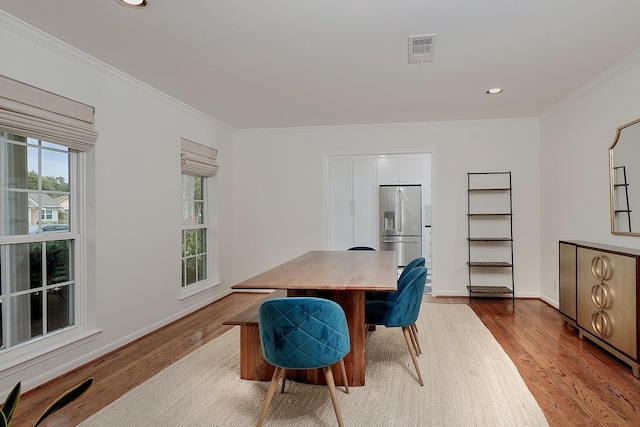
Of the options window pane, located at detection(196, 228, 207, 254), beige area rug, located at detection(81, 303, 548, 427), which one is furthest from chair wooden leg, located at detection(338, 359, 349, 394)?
window pane, located at detection(196, 228, 207, 254)

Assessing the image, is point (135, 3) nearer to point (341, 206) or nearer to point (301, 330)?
point (301, 330)

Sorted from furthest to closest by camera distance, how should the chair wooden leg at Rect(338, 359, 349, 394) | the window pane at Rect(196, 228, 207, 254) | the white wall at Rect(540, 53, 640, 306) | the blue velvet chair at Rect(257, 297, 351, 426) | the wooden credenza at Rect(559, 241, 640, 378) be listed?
the window pane at Rect(196, 228, 207, 254)
the white wall at Rect(540, 53, 640, 306)
the wooden credenza at Rect(559, 241, 640, 378)
the chair wooden leg at Rect(338, 359, 349, 394)
the blue velvet chair at Rect(257, 297, 351, 426)

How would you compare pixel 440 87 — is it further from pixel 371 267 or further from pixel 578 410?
pixel 578 410

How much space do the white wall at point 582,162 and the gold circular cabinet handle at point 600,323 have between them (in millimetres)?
629

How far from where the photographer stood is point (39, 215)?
2.85 meters

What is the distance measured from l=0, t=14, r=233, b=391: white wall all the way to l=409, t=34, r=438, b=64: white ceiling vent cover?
8.25 ft

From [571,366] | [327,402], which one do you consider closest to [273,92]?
[327,402]

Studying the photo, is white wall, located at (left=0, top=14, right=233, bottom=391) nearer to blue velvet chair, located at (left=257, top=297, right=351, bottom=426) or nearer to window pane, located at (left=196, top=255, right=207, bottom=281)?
window pane, located at (left=196, top=255, right=207, bottom=281)

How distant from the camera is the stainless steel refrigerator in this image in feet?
23.4

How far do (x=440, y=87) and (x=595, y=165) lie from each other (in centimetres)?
169

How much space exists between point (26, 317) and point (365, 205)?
539cm

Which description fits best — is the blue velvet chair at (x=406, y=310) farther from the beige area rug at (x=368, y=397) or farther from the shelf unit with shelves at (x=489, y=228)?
the shelf unit with shelves at (x=489, y=228)

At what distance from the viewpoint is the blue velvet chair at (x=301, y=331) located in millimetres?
1979

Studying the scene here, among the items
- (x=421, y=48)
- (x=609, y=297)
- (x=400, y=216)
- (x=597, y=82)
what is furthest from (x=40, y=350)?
(x=400, y=216)
